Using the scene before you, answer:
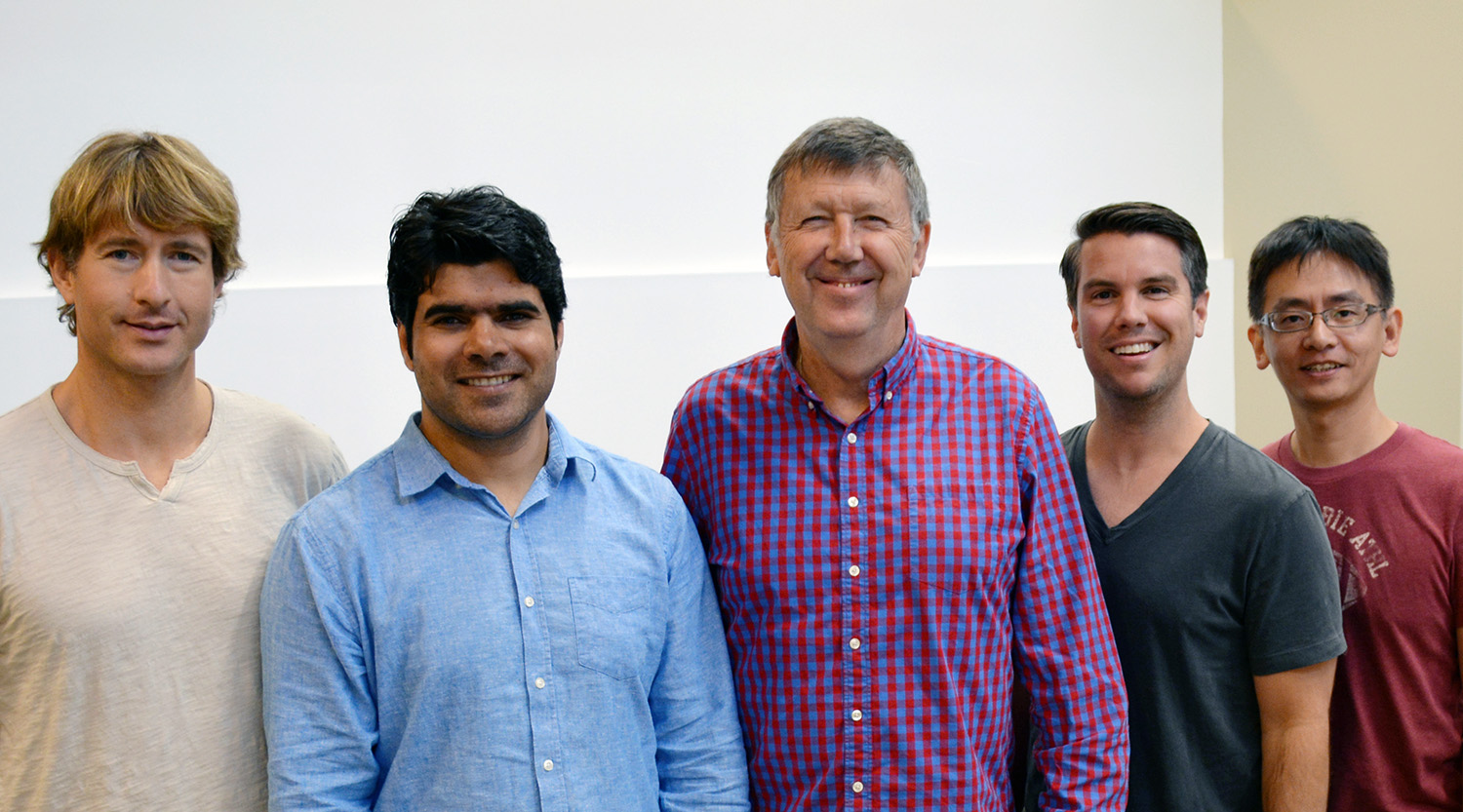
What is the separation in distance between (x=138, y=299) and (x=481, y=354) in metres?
0.49

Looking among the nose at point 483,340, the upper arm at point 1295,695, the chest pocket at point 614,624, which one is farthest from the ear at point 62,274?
the upper arm at point 1295,695

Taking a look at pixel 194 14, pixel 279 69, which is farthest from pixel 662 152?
pixel 194 14

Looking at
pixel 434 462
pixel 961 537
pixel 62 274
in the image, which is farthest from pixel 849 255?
pixel 62 274

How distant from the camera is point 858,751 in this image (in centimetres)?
154

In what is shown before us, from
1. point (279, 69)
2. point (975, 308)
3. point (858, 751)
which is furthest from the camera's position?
point (975, 308)

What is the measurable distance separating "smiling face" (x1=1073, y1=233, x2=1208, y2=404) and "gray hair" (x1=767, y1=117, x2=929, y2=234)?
0.40 meters

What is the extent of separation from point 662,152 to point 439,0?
0.79 meters

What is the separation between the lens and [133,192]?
57.9 inches

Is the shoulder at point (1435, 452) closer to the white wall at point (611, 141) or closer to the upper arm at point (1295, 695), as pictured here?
the upper arm at point (1295, 695)

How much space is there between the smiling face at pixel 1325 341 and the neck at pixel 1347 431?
11 millimetres

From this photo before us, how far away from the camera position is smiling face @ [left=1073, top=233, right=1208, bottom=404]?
5.82 ft

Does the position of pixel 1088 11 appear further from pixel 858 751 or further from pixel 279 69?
pixel 858 751

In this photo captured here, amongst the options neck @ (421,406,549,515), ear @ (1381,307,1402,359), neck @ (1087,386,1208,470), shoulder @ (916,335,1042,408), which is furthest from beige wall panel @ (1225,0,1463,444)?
neck @ (421,406,549,515)

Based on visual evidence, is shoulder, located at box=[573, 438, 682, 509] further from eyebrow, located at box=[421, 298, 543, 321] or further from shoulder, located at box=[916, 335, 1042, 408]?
shoulder, located at box=[916, 335, 1042, 408]
